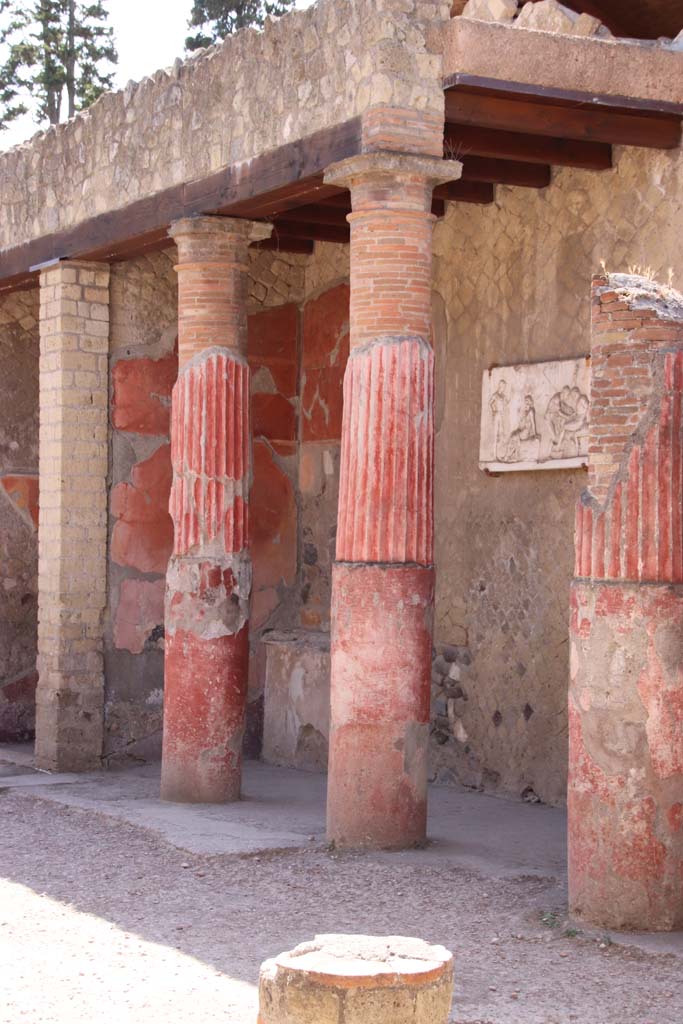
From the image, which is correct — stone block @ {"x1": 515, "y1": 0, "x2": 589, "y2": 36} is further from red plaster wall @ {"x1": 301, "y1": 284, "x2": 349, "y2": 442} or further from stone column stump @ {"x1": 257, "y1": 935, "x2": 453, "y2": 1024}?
stone column stump @ {"x1": 257, "y1": 935, "x2": 453, "y2": 1024}

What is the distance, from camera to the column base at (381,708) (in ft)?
24.9

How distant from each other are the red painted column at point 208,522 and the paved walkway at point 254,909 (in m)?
0.33

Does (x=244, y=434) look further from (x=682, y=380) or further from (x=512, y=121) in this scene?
(x=682, y=380)

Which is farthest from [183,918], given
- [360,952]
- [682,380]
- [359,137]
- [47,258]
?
[47,258]

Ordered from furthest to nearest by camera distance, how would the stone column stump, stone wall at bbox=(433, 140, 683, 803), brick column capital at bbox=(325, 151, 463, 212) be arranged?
stone wall at bbox=(433, 140, 683, 803) → brick column capital at bbox=(325, 151, 463, 212) → the stone column stump

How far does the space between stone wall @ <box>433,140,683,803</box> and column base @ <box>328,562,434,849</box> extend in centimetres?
137

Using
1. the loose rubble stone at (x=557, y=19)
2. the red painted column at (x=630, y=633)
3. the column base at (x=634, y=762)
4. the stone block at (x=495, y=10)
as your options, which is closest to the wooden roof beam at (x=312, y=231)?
the stone block at (x=495, y=10)

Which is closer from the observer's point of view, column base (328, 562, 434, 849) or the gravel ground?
the gravel ground

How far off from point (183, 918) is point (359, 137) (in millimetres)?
3630

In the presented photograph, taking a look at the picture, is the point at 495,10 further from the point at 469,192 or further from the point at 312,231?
the point at 312,231

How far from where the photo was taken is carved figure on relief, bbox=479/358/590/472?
8.63 m

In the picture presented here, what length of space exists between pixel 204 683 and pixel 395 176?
3109mm

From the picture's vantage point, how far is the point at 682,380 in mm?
6234

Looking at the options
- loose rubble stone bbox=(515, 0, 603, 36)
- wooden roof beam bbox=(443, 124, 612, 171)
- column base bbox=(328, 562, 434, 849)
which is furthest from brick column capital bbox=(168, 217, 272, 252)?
column base bbox=(328, 562, 434, 849)
